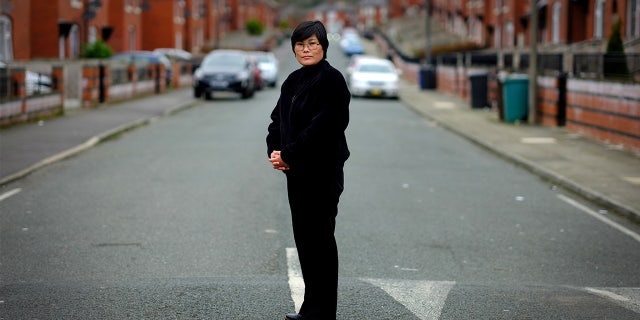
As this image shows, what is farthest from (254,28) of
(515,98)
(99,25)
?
(515,98)

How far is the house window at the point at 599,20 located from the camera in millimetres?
40781

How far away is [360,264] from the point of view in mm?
7633

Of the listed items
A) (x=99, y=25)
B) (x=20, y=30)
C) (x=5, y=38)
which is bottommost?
(x=5, y=38)

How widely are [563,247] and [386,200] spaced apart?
3.09 m

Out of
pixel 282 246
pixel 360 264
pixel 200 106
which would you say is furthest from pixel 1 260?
pixel 200 106

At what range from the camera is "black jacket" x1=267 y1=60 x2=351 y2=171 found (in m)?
5.11

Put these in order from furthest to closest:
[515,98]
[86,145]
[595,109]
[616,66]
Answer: [515,98], [595,109], [616,66], [86,145]

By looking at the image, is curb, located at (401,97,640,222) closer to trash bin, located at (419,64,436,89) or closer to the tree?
trash bin, located at (419,64,436,89)

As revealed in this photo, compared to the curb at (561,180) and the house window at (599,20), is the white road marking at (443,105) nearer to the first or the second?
the curb at (561,180)

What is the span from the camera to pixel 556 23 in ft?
162

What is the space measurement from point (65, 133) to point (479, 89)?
47.5ft

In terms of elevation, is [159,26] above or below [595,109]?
above

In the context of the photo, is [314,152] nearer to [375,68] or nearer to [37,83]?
[37,83]

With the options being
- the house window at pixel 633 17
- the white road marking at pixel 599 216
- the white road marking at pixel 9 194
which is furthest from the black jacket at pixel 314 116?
the house window at pixel 633 17
